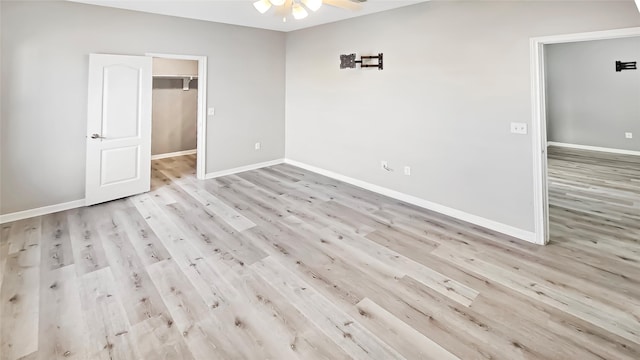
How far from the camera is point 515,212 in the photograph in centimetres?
344

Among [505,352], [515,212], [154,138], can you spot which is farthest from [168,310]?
[154,138]

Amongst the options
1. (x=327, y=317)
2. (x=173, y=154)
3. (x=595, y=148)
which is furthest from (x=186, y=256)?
(x=595, y=148)

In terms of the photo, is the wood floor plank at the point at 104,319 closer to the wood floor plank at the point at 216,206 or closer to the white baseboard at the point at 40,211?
the wood floor plank at the point at 216,206

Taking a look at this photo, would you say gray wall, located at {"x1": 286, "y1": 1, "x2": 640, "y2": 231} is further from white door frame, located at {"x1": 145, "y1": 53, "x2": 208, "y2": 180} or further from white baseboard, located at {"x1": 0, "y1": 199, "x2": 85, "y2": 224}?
white baseboard, located at {"x1": 0, "y1": 199, "x2": 85, "y2": 224}

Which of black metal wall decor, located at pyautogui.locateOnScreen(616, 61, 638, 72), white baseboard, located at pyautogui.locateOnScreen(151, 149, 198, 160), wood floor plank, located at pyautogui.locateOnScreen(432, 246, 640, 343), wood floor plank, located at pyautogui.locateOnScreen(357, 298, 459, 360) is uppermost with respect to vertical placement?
black metal wall decor, located at pyautogui.locateOnScreen(616, 61, 638, 72)

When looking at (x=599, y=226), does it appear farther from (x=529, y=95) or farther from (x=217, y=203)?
(x=217, y=203)

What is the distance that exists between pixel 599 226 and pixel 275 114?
17.7 feet

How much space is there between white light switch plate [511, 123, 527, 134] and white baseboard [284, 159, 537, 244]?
1052 mm

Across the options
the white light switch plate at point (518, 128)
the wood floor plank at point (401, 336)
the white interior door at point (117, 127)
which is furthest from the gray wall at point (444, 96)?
the white interior door at point (117, 127)

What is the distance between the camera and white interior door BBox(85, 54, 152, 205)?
166 inches

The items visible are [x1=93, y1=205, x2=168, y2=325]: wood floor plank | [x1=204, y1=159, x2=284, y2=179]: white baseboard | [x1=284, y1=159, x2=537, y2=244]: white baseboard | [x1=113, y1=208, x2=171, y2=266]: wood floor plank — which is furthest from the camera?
[x1=204, y1=159, x2=284, y2=179]: white baseboard

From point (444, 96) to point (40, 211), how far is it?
17.7ft

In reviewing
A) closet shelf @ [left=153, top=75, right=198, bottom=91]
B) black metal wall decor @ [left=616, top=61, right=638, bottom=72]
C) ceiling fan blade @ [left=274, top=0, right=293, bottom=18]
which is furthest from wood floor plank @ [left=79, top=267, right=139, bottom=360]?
black metal wall decor @ [left=616, top=61, right=638, bottom=72]

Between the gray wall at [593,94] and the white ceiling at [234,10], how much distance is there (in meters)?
6.20
